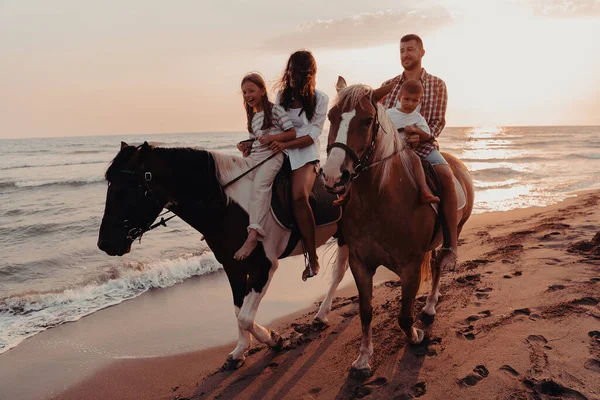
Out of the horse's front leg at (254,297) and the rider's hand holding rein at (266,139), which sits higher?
the rider's hand holding rein at (266,139)

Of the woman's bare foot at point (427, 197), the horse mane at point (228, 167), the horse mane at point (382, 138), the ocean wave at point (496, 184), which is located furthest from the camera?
the ocean wave at point (496, 184)

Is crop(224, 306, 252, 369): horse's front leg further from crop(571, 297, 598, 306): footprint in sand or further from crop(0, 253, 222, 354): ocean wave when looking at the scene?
crop(571, 297, 598, 306): footprint in sand

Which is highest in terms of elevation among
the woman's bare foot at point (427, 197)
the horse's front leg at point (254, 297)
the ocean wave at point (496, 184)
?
the woman's bare foot at point (427, 197)

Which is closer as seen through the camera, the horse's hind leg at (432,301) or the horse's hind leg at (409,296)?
the horse's hind leg at (409,296)

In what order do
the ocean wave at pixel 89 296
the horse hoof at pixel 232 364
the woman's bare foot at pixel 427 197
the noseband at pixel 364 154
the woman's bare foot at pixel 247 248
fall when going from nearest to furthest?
the noseband at pixel 364 154 → the woman's bare foot at pixel 427 197 → the woman's bare foot at pixel 247 248 → the horse hoof at pixel 232 364 → the ocean wave at pixel 89 296

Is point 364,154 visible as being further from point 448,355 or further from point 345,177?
point 448,355

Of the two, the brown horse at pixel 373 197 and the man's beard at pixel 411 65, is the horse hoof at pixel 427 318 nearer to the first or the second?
the brown horse at pixel 373 197

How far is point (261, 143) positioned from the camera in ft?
12.4

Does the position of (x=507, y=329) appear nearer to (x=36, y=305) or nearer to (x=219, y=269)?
(x=219, y=269)

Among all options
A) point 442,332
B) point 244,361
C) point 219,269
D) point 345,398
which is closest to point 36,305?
point 219,269

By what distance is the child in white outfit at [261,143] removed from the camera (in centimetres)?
362

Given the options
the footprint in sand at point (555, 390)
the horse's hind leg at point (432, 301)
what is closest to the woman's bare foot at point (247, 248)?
the horse's hind leg at point (432, 301)

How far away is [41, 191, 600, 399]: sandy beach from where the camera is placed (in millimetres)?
3098

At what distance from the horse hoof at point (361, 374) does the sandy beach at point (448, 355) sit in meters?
0.05
